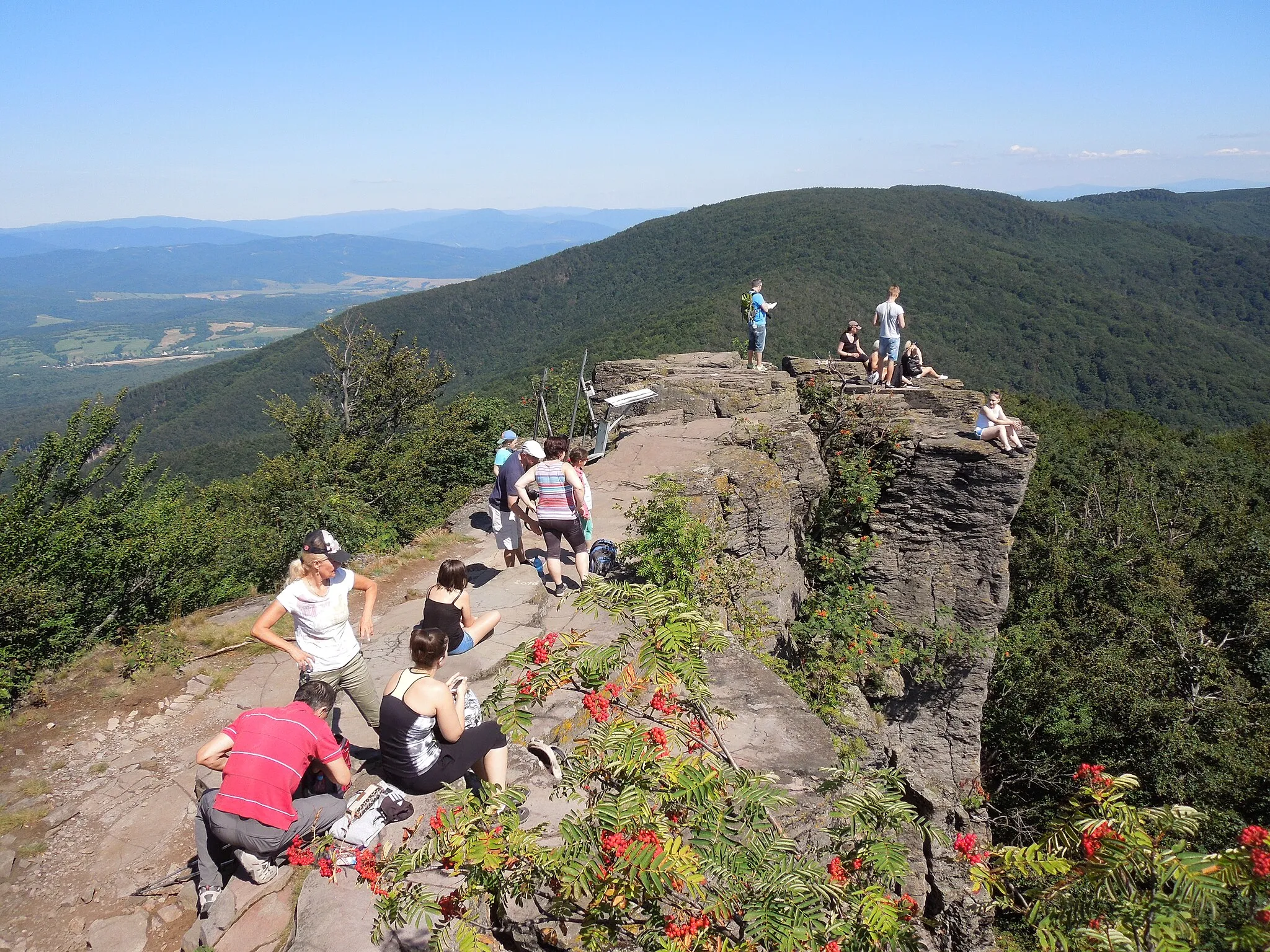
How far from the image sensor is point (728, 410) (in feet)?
39.0

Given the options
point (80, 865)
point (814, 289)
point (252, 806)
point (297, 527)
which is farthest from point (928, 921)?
point (814, 289)

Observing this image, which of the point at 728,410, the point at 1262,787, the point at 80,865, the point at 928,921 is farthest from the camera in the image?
the point at 1262,787

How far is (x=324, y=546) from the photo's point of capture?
4.88 metres

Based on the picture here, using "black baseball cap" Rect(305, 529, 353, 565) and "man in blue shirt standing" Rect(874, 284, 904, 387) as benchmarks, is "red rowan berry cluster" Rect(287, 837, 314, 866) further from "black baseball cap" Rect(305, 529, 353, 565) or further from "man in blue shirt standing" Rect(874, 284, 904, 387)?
"man in blue shirt standing" Rect(874, 284, 904, 387)

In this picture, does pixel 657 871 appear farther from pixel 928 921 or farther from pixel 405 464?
pixel 405 464

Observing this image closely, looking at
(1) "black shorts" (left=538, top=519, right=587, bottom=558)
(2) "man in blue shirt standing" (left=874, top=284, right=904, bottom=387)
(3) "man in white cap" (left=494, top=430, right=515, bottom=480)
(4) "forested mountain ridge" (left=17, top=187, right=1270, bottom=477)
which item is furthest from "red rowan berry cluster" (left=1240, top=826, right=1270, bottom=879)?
(4) "forested mountain ridge" (left=17, top=187, right=1270, bottom=477)

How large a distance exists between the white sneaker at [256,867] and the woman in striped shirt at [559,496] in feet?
10.6

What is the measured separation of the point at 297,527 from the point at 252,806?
36.5ft

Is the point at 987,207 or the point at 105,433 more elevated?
the point at 987,207

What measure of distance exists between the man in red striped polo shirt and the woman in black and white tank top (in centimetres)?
44

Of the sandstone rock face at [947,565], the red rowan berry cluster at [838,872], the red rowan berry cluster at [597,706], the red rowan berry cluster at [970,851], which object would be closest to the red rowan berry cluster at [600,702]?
the red rowan berry cluster at [597,706]

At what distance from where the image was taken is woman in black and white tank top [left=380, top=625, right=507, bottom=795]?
13.0ft

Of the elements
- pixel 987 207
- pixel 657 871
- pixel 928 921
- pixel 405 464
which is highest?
pixel 987 207

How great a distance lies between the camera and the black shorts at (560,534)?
6.78 m
